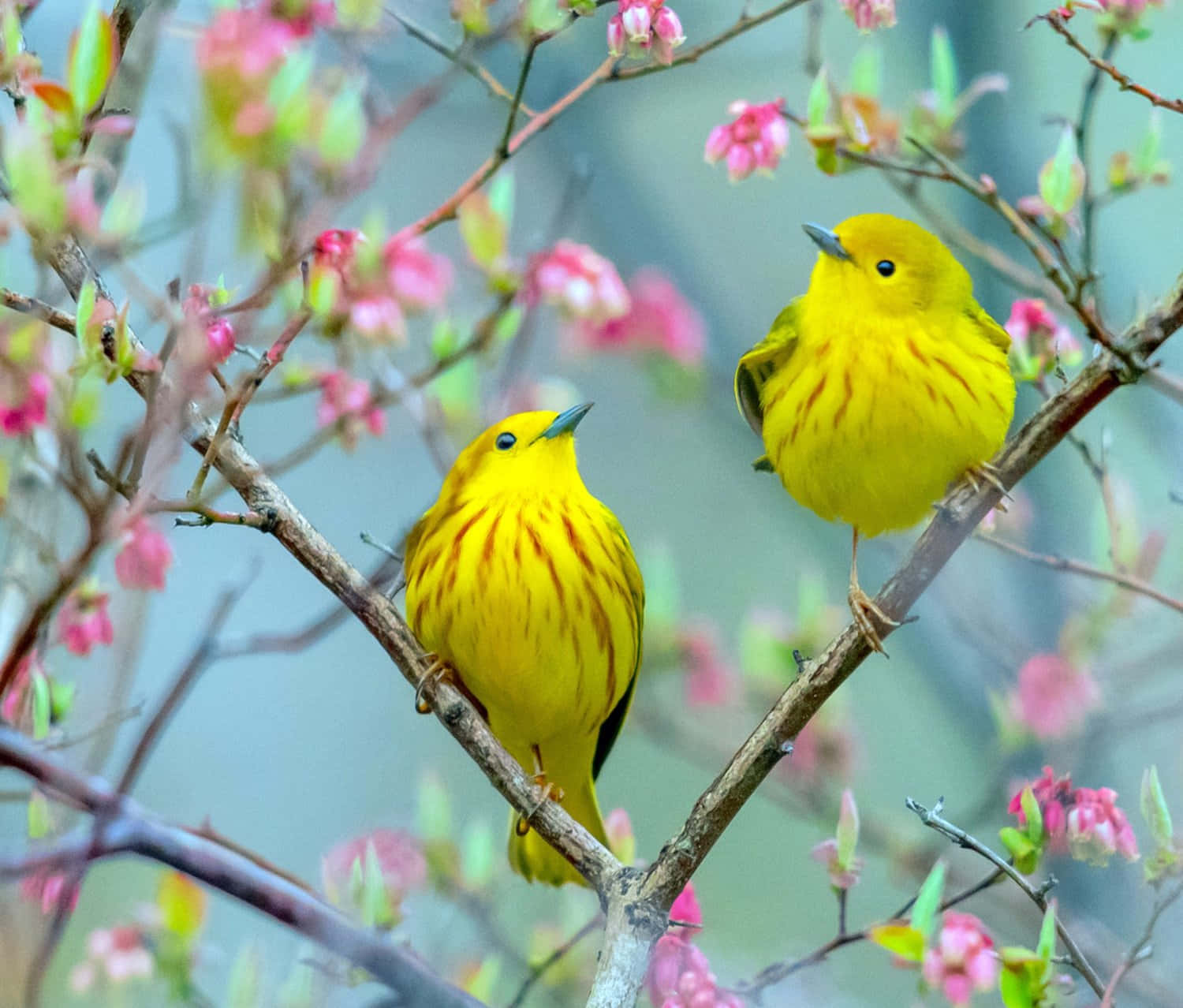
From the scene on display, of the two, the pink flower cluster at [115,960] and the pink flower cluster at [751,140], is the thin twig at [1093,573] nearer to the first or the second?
the pink flower cluster at [751,140]

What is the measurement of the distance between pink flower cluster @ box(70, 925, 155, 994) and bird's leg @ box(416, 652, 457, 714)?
61 cm

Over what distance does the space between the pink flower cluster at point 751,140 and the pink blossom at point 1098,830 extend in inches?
42.2

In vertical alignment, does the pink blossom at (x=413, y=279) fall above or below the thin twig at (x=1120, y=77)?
below

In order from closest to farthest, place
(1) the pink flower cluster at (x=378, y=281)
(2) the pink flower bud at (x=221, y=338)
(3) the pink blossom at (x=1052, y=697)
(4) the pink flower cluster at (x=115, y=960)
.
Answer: (2) the pink flower bud at (x=221, y=338) < (1) the pink flower cluster at (x=378, y=281) < (4) the pink flower cluster at (x=115, y=960) < (3) the pink blossom at (x=1052, y=697)

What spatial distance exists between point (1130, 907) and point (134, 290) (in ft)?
11.3

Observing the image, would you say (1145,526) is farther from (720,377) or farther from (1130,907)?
(720,377)

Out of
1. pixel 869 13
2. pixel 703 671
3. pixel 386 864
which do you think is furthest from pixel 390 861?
pixel 869 13

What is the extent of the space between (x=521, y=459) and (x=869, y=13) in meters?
0.99

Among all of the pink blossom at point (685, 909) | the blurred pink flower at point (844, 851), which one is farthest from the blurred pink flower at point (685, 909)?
the blurred pink flower at point (844, 851)

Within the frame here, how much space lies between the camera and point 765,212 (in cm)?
659

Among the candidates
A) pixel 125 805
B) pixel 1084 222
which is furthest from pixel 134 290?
pixel 1084 222

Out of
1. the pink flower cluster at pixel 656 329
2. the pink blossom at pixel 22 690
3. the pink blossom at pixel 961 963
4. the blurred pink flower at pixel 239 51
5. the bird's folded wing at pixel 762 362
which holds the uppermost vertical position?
the pink flower cluster at pixel 656 329

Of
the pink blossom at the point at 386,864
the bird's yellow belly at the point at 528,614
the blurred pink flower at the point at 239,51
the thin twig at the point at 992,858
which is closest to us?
the blurred pink flower at the point at 239,51

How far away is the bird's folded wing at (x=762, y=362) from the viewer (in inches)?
93.1
